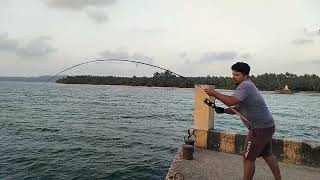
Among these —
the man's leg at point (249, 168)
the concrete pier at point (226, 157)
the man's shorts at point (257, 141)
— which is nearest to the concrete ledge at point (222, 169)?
the concrete pier at point (226, 157)

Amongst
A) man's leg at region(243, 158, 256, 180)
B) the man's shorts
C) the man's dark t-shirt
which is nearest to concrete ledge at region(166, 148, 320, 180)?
man's leg at region(243, 158, 256, 180)

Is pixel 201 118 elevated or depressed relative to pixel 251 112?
depressed

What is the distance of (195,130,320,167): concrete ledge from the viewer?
7840mm

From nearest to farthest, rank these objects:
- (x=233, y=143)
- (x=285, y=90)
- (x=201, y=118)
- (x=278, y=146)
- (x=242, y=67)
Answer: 1. (x=242, y=67)
2. (x=278, y=146)
3. (x=233, y=143)
4. (x=201, y=118)
5. (x=285, y=90)

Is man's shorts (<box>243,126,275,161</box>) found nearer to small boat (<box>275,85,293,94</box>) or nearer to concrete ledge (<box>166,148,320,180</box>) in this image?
concrete ledge (<box>166,148,320,180</box>)

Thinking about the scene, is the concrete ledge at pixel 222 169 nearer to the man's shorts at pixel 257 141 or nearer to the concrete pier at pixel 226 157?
the concrete pier at pixel 226 157

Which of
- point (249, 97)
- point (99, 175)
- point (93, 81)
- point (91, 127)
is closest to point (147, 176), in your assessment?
point (99, 175)

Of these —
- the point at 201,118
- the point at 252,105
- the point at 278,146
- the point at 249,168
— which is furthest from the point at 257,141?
the point at 201,118

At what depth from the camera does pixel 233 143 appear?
8.62 metres

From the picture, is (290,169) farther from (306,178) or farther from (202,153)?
(202,153)

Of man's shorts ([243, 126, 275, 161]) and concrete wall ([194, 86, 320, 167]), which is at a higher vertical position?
man's shorts ([243, 126, 275, 161])

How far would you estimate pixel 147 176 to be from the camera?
10.7 meters

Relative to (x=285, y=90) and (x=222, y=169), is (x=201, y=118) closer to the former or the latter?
(x=222, y=169)

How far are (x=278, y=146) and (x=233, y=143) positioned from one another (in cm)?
102
